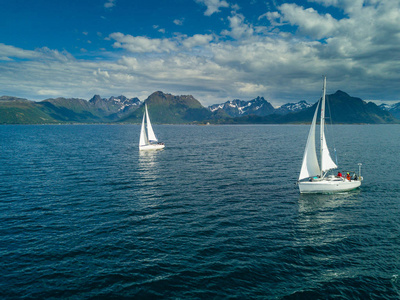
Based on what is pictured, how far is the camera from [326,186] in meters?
43.2

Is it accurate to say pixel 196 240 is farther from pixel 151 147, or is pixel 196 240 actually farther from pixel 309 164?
pixel 151 147

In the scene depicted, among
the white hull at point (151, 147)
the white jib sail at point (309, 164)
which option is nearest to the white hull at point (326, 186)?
the white jib sail at point (309, 164)

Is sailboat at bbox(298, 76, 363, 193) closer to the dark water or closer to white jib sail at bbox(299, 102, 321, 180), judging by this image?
white jib sail at bbox(299, 102, 321, 180)

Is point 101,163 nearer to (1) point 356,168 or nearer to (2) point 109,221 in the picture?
(2) point 109,221

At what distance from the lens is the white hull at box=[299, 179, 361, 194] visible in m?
42.5

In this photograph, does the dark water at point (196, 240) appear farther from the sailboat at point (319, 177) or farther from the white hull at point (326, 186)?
the sailboat at point (319, 177)

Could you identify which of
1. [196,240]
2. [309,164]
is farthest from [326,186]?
[196,240]

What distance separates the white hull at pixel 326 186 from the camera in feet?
139

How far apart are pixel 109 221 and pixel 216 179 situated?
87.4ft

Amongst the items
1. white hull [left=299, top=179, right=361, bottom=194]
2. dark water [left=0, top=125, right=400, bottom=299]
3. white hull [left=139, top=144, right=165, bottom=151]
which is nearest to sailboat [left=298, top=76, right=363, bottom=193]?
white hull [left=299, top=179, right=361, bottom=194]

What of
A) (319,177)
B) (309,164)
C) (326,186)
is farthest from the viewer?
(319,177)

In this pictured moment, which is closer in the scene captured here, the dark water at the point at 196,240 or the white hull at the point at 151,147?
the dark water at the point at 196,240

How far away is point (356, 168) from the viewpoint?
61.6 metres

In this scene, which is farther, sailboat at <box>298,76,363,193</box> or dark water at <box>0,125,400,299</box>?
sailboat at <box>298,76,363,193</box>
